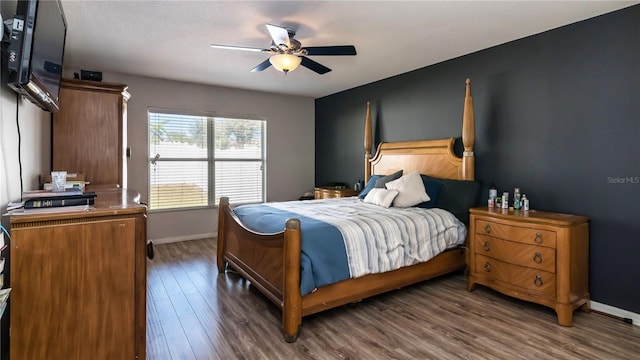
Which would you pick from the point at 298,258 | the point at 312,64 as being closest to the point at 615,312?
the point at 298,258

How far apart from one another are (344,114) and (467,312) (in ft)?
12.3

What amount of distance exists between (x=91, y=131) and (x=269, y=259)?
6.49 feet

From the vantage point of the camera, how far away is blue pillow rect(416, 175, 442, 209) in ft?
11.4

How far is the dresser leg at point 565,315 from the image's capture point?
95.7 inches

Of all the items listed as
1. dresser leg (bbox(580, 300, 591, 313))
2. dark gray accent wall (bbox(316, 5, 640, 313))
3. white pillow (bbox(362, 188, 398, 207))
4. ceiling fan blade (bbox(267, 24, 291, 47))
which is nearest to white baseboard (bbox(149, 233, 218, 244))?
white pillow (bbox(362, 188, 398, 207))

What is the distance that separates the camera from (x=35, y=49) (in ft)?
5.05

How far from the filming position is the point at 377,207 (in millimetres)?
3494

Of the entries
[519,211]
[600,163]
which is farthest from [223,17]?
[600,163]

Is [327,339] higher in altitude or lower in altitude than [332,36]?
lower

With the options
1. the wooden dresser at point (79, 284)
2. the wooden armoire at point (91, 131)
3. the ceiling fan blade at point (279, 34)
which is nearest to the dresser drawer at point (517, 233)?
the ceiling fan blade at point (279, 34)

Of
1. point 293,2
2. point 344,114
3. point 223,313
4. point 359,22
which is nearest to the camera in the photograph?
point 293,2

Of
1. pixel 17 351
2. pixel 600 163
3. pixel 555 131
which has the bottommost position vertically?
pixel 17 351

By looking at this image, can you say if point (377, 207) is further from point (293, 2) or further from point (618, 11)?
point (618, 11)

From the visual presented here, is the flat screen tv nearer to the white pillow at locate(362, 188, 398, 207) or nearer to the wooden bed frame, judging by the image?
the wooden bed frame
